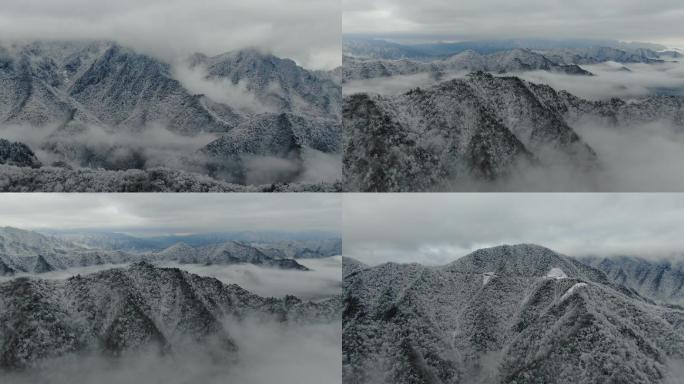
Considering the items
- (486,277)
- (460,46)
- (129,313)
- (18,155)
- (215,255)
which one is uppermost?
(460,46)

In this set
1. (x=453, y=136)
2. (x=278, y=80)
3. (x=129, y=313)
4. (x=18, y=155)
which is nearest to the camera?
(x=18, y=155)

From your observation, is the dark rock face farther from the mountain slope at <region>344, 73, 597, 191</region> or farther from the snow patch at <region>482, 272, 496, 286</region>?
the snow patch at <region>482, 272, 496, 286</region>

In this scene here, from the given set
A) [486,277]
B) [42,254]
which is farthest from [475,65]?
[42,254]

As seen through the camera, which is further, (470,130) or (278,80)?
(278,80)

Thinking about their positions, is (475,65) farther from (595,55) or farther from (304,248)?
(304,248)

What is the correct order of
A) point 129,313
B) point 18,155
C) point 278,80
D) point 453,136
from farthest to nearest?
point 278,80 → point 129,313 → point 453,136 → point 18,155

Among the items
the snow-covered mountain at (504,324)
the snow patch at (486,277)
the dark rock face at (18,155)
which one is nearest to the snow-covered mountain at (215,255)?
the snow-covered mountain at (504,324)

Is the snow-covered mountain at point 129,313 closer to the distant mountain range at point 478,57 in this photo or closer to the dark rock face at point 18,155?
the dark rock face at point 18,155
